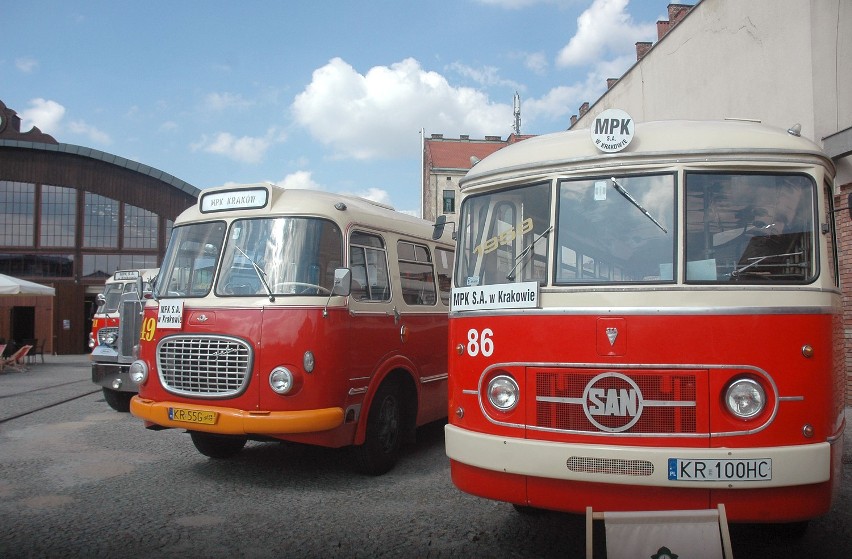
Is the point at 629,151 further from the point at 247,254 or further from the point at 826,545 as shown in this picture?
the point at 247,254

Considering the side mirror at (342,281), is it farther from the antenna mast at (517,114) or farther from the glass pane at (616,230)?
the antenna mast at (517,114)

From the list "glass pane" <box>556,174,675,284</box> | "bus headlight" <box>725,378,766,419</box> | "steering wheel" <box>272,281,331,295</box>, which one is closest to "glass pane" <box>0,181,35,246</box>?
"steering wheel" <box>272,281,331,295</box>

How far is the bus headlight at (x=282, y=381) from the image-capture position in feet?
20.1

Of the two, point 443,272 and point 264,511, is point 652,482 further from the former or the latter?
point 443,272

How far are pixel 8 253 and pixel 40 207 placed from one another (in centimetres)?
226

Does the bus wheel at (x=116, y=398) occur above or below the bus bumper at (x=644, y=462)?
below

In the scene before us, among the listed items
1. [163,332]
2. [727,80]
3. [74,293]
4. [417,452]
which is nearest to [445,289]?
[417,452]

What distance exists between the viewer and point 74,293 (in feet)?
99.1

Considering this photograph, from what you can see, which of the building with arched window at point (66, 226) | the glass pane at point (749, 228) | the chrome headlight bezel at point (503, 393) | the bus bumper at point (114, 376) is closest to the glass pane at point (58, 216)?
the building with arched window at point (66, 226)

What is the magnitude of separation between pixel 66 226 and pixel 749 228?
31117 mm

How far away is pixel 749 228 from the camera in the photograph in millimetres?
4168

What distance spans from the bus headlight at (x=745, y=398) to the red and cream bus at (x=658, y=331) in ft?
0.03

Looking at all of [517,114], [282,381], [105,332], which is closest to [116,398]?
[105,332]

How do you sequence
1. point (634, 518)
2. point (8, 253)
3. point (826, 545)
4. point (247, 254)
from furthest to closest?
point (8, 253) < point (247, 254) < point (826, 545) < point (634, 518)
